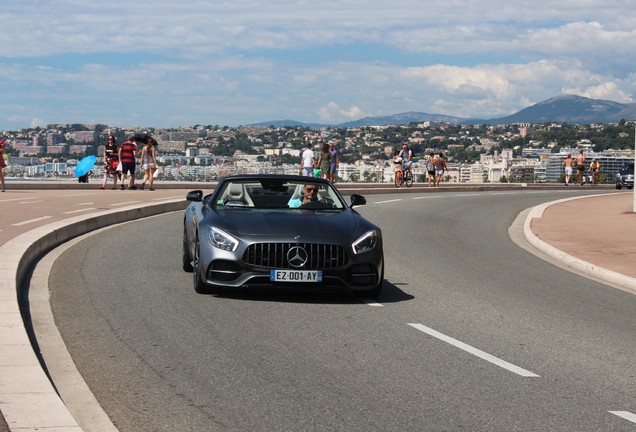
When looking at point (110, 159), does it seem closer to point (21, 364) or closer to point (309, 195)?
point (309, 195)

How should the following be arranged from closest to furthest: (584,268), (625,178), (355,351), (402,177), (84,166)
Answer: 1. (355,351)
2. (584,268)
3. (84,166)
4. (402,177)
5. (625,178)

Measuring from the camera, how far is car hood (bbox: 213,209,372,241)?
35.1 ft

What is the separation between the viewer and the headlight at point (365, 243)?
10.8 m

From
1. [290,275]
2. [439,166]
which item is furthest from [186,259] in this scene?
[439,166]

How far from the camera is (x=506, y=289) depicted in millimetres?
12711

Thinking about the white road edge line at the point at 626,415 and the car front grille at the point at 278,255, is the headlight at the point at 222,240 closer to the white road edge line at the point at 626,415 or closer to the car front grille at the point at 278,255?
the car front grille at the point at 278,255

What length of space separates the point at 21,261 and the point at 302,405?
7299 mm

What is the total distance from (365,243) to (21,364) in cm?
477

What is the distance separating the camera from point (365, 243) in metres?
10.9

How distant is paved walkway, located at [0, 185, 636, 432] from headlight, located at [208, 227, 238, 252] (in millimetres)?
2017

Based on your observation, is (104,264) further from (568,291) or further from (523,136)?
(523,136)

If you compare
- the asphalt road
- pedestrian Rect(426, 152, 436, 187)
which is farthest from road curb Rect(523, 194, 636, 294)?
pedestrian Rect(426, 152, 436, 187)

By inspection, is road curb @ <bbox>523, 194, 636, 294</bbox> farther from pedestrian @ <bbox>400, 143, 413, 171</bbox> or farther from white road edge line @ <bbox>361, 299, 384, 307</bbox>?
pedestrian @ <bbox>400, 143, 413, 171</bbox>

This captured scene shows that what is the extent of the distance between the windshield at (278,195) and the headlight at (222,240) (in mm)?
1235
